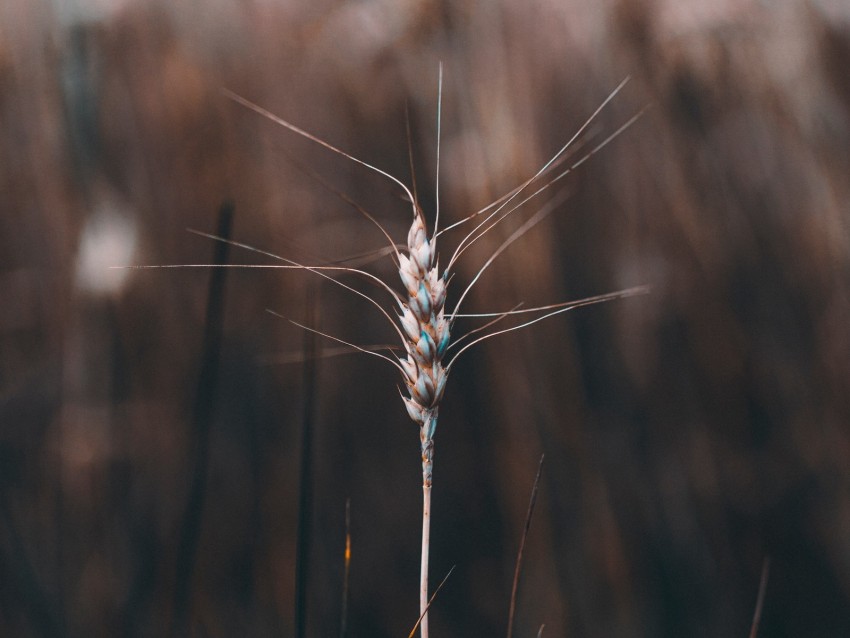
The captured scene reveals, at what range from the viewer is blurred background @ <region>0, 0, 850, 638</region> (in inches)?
17.0

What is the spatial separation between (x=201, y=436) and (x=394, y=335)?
0.19 meters

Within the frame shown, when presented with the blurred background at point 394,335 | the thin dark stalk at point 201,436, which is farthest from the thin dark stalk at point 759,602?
the thin dark stalk at point 201,436

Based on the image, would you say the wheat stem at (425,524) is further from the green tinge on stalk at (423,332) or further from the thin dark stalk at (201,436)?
the thin dark stalk at (201,436)

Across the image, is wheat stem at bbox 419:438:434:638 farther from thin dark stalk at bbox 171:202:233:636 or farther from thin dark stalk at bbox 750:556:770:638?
thin dark stalk at bbox 171:202:233:636

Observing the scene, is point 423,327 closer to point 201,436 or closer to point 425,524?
point 425,524

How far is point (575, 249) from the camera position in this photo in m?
0.45

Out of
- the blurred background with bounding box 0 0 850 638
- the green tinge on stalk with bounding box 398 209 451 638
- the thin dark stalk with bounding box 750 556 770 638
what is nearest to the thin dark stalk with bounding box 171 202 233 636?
the blurred background with bounding box 0 0 850 638

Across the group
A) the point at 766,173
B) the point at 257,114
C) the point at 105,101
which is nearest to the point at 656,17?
the point at 766,173

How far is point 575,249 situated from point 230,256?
0.96 ft

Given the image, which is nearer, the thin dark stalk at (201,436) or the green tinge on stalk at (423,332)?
the green tinge on stalk at (423,332)

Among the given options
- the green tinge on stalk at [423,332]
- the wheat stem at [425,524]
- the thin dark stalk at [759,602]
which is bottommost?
the thin dark stalk at [759,602]

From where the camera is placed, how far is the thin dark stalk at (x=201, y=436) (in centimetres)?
44

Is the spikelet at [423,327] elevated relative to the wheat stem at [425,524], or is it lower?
elevated

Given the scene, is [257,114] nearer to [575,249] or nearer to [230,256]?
[230,256]
